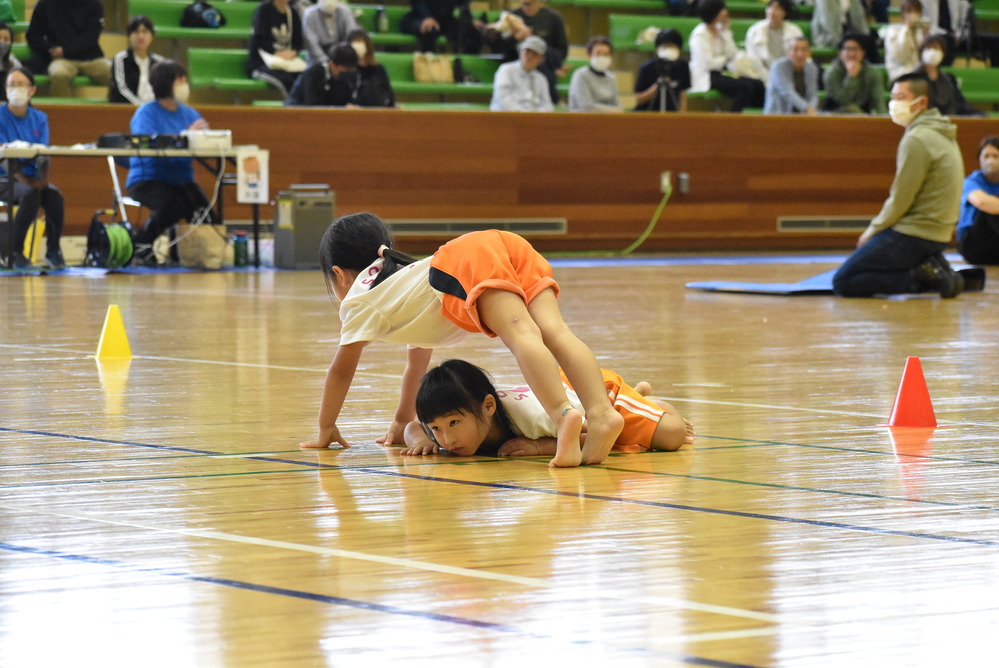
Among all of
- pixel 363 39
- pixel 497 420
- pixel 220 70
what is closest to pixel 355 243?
pixel 497 420

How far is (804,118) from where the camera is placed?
14.4m

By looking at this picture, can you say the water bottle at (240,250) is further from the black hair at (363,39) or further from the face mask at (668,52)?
the face mask at (668,52)

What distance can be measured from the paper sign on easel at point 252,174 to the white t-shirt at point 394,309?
309 inches

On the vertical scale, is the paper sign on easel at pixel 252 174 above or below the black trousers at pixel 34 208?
above

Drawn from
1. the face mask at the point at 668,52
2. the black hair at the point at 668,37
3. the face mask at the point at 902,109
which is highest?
the black hair at the point at 668,37

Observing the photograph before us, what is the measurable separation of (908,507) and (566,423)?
741 mm

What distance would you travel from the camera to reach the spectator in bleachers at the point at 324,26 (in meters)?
13.1

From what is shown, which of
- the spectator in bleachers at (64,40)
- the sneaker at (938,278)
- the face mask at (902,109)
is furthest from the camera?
the spectator in bleachers at (64,40)

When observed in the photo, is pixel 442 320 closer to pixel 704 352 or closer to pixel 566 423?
pixel 566 423

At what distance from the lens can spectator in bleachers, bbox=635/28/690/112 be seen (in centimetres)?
1438

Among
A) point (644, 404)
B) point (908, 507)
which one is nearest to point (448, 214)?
point (644, 404)

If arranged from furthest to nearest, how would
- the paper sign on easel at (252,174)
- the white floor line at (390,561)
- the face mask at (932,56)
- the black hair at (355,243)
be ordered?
the face mask at (932,56), the paper sign on easel at (252,174), the black hair at (355,243), the white floor line at (390,561)

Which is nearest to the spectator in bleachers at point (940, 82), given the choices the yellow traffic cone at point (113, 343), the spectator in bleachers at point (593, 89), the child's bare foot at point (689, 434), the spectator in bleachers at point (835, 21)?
the spectator in bleachers at point (835, 21)

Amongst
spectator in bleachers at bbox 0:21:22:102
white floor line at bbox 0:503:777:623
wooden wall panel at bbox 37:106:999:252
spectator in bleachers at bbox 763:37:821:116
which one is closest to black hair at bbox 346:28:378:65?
wooden wall panel at bbox 37:106:999:252
